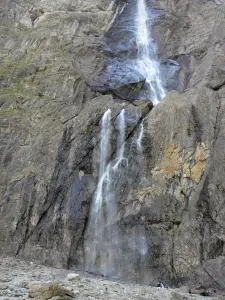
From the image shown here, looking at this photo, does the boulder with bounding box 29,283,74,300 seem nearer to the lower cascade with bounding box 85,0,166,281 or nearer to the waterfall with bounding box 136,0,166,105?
the lower cascade with bounding box 85,0,166,281

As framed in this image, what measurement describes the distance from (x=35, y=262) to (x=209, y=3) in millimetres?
33564

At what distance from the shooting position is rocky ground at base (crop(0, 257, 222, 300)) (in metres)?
13.1

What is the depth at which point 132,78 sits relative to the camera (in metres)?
33.1

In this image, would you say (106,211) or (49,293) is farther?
(106,211)

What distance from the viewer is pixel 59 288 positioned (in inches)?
516

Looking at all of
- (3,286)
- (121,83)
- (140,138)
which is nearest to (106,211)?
(140,138)

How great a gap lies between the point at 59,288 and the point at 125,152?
13.2 meters

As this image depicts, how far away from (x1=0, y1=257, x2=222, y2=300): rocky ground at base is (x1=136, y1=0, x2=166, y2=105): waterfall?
17512mm

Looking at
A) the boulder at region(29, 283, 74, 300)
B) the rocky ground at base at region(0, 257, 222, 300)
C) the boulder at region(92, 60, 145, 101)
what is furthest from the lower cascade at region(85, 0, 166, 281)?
the boulder at region(29, 283, 74, 300)

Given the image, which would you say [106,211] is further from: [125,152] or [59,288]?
[59,288]

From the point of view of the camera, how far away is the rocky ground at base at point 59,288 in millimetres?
13053

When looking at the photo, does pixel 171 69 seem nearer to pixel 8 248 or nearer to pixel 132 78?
pixel 132 78

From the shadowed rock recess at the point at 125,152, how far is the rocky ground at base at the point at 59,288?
276 centimetres

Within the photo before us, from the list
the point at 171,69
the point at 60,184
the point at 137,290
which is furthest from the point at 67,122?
the point at 137,290
